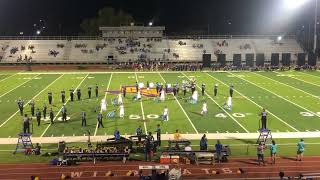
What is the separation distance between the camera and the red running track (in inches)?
646

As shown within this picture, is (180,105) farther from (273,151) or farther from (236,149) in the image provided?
(273,151)

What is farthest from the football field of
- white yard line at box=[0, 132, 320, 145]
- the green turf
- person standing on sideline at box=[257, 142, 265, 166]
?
person standing on sideline at box=[257, 142, 265, 166]

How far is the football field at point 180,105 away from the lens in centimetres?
2389

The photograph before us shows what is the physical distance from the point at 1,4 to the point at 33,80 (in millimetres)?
45235

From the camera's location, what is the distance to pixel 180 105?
2972 cm

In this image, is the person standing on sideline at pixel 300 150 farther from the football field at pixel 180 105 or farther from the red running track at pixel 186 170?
the football field at pixel 180 105

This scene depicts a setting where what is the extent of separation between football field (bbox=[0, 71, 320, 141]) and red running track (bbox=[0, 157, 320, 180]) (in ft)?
16.6

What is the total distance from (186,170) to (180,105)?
12.9m

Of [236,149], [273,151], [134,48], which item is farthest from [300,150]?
[134,48]

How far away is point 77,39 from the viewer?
214 ft

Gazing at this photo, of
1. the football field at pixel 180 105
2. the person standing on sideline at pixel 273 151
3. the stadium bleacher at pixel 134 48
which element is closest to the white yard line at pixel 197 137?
the football field at pixel 180 105

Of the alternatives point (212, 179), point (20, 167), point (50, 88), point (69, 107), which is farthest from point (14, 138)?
point (50, 88)

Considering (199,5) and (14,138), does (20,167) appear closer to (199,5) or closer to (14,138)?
(14,138)

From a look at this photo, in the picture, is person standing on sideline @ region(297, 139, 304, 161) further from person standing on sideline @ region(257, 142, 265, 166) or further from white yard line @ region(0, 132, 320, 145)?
white yard line @ region(0, 132, 320, 145)
